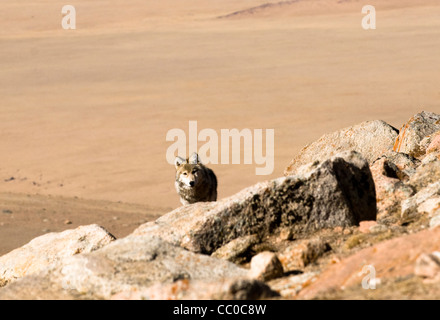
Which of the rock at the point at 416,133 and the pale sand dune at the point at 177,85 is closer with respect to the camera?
the rock at the point at 416,133

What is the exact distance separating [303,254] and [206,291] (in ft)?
5.77

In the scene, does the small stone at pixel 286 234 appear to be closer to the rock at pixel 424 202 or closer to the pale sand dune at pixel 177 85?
the rock at pixel 424 202

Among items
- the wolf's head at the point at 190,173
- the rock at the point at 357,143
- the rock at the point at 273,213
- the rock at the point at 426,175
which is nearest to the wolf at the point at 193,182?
the wolf's head at the point at 190,173

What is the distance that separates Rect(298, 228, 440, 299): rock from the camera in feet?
19.4

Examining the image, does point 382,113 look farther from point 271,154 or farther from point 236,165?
point 236,165

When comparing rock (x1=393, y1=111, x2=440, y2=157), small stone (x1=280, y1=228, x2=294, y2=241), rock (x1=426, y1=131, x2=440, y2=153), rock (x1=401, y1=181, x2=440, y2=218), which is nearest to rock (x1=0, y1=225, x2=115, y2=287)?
small stone (x1=280, y1=228, x2=294, y2=241)

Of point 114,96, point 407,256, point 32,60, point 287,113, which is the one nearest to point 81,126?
point 114,96

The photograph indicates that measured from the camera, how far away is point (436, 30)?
245 feet

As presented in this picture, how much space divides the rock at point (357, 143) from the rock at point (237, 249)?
6.08 m

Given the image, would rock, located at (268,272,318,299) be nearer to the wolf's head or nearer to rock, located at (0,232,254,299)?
rock, located at (0,232,254,299)

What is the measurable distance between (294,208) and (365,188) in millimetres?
Result: 1082

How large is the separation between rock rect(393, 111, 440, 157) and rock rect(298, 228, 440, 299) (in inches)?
256

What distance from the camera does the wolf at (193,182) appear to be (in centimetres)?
1255

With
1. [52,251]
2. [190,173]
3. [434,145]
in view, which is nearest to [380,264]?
[52,251]
